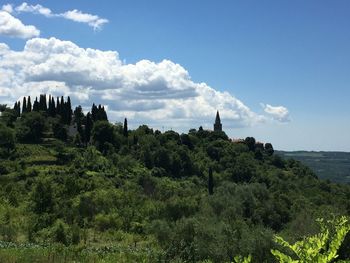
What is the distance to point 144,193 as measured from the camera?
197 ft

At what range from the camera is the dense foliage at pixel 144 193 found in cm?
2492

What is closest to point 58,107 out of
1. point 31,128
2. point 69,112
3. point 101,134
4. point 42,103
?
point 69,112

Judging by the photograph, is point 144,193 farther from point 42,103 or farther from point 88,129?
point 42,103

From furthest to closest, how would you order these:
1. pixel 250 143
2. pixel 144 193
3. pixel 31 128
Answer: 1. pixel 250 143
2. pixel 31 128
3. pixel 144 193

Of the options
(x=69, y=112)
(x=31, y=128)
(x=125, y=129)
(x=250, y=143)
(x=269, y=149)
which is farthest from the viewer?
(x=269, y=149)

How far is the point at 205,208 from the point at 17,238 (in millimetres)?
16278

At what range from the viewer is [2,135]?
2916 inches

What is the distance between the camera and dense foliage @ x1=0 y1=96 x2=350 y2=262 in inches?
981

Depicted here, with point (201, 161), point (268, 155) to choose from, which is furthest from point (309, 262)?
point (268, 155)

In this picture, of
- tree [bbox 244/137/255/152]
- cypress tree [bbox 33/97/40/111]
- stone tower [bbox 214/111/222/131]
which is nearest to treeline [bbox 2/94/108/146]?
cypress tree [bbox 33/97/40/111]

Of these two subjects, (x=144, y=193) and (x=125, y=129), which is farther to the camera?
(x=125, y=129)

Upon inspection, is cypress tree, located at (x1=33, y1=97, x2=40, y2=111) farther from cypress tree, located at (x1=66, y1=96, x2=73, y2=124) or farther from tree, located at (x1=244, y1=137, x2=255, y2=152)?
tree, located at (x1=244, y1=137, x2=255, y2=152)

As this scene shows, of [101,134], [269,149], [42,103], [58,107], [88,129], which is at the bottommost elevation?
[269,149]

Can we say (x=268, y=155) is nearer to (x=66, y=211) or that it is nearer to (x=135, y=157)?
(x=135, y=157)
